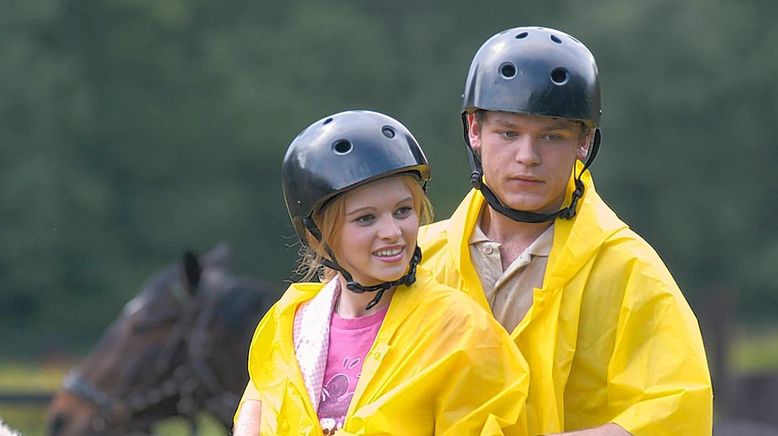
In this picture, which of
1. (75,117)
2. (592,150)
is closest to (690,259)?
(75,117)

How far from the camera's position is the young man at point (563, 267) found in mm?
3596

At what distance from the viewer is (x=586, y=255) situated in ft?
12.2

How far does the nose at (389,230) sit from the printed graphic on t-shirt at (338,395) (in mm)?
319

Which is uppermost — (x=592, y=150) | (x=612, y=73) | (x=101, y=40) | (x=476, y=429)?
(x=101, y=40)

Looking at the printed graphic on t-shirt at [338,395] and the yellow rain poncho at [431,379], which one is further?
the printed graphic on t-shirt at [338,395]

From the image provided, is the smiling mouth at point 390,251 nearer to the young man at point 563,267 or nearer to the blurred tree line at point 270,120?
the young man at point 563,267

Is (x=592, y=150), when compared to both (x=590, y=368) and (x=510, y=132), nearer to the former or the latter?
(x=510, y=132)

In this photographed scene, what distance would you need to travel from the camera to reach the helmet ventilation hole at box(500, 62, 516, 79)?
384cm

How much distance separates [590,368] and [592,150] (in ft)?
2.17

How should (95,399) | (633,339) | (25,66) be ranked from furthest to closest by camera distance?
1. (25,66)
2. (95,399)
3. (633,339)

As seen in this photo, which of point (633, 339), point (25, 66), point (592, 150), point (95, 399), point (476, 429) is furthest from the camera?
point (25, 66)

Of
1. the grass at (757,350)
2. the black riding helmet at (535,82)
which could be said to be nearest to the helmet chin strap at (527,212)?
the black riding helmet at (535,82)

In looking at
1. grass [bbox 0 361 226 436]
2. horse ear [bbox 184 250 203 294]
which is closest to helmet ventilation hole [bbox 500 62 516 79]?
horse ear [bbox 184 250 203 294]

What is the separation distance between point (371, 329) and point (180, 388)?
486 cm
